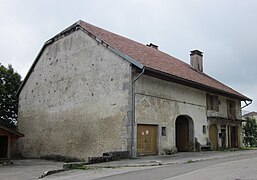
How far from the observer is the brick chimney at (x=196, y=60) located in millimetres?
29047

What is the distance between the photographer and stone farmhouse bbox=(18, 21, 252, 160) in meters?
18.0

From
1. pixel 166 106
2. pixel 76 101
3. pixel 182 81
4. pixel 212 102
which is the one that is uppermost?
pixel 182 81

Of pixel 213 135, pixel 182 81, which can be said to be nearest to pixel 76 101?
pixel 182 81

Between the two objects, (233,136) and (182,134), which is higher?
(182,134)

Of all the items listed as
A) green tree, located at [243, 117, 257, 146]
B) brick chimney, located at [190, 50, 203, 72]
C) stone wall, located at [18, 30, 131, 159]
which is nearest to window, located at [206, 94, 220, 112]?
brick chimney, located at [190, 50, 203, 72]

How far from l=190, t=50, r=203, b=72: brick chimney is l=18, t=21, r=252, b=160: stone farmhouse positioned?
391 cm

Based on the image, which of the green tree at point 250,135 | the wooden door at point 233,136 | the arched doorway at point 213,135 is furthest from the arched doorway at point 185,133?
the green tree at point 250,135

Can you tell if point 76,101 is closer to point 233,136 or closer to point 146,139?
point 146,139

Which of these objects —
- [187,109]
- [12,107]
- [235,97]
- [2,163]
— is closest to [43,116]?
[2,163]

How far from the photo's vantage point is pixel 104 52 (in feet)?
64.5

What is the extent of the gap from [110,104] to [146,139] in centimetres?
290

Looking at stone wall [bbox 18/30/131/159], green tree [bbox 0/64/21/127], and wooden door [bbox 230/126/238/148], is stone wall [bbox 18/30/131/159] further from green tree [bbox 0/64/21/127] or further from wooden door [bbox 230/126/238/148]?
wooden door [bbox 230/126/238/148]

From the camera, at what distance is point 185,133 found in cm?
2273

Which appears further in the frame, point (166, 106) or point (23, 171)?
point (166, 106)
